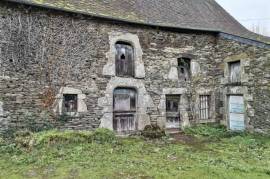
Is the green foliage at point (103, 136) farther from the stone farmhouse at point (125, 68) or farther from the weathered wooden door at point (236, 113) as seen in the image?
the weathered wooden door at point (236, 113)

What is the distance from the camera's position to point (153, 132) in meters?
11.3

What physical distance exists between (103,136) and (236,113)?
6052mm

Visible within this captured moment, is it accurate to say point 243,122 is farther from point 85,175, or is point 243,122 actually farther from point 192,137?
point 85,175

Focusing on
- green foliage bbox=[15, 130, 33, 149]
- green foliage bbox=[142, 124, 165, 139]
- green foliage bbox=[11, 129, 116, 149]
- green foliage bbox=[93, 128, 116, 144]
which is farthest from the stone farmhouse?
green foliage bbox=[93, 128, 116, 144]

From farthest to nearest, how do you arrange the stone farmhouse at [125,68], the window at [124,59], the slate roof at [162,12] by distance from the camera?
1. the window at [124,59]
2. the slate roof at [162,12]
3. the stone farmhouse at [125,68]

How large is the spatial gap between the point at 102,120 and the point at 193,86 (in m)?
4.52

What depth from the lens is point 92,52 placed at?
1100 cm

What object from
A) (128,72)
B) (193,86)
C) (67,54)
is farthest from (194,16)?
(67,54)

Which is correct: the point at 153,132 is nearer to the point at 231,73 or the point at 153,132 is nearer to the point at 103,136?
the point at 103,136

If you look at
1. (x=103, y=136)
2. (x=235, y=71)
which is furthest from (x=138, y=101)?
(x=235, y=71)

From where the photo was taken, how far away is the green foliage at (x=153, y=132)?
11281mm

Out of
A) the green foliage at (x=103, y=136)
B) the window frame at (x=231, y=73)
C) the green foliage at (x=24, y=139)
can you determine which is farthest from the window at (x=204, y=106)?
the green foliage at (x=24, y=139)

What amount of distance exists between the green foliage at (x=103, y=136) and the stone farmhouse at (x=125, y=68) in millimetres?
1091

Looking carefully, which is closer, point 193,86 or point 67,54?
point 67,54
